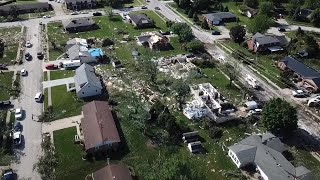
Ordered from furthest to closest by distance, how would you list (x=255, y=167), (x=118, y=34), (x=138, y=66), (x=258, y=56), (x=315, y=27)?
(x=315, y=27), (x=118, y=34), (x=258, y=56), (x=138, y=66), (x=255, y=167)

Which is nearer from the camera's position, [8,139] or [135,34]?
[8,139]

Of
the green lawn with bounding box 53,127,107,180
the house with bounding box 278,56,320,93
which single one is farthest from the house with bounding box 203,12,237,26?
the green lawn with bounding box 53,127,107,180

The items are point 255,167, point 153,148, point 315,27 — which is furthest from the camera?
point 315,27

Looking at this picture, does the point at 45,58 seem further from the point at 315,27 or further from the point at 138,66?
the point at 315,27

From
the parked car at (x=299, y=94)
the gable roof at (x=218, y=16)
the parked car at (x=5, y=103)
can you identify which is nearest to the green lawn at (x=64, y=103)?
the parked car at (x=5, y=103)

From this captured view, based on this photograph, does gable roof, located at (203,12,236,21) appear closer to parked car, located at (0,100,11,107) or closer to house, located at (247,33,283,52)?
house, located at (247,33,283,52)

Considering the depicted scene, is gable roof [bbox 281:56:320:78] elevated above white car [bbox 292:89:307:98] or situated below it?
above

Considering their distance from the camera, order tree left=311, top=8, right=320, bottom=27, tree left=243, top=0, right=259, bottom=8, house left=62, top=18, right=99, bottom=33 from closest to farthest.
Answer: house left=62, top=18, right=99, bottom=33 < tree left=311, top=8, right=320, bottom=27 < tree left=243, top=0, right=259, bottom=8

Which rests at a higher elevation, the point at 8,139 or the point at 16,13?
the point at 16,13

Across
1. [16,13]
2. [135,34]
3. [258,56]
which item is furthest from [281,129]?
[16,13]
